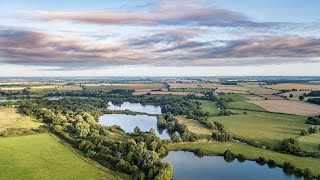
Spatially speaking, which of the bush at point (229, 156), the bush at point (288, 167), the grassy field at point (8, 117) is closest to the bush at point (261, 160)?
the bush at point (288, 167)

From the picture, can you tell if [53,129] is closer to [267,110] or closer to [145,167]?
[145,167]

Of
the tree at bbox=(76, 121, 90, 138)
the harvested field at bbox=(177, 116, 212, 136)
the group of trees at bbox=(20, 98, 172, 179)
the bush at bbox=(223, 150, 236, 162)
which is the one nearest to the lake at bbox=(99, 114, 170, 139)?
the harvested field at bbox=(177, 116, 212, 136)

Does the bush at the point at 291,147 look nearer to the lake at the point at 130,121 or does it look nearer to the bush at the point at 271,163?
the bush at the point at 271,163

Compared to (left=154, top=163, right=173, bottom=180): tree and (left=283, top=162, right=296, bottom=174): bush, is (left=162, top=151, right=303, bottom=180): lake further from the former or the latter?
(left=154, top=163, right=173, bottom=180): tree

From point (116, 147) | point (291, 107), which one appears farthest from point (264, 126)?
point (116, 147)

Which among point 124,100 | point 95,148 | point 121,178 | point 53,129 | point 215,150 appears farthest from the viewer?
point 124,100

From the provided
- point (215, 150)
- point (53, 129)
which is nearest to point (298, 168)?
point (215, 150)
